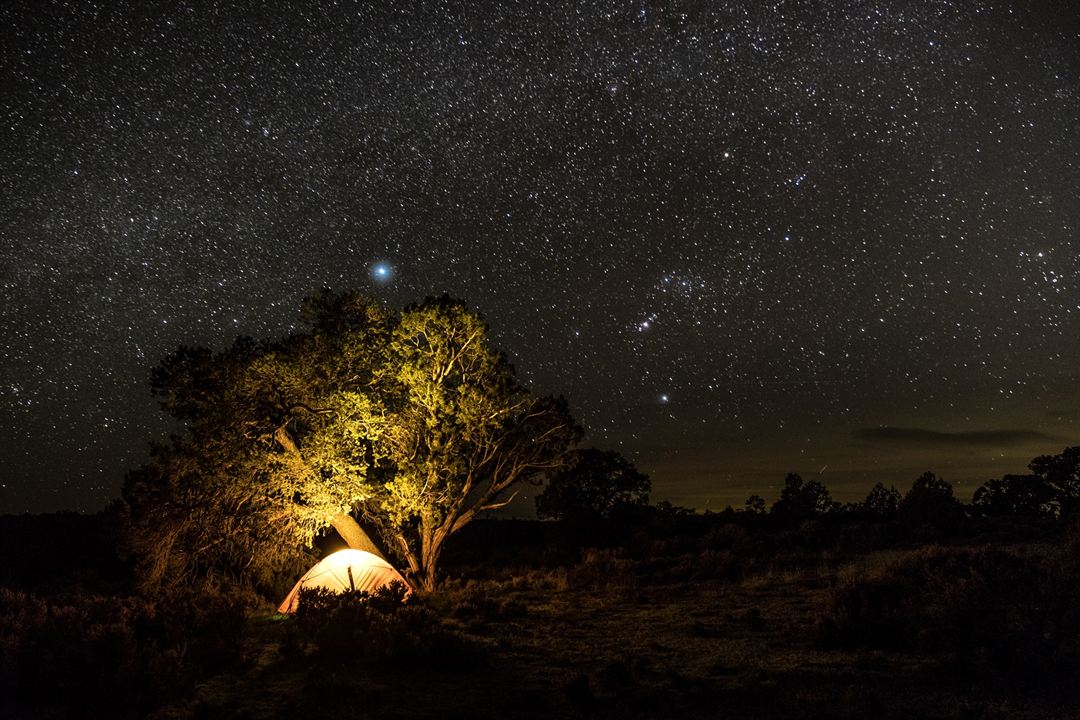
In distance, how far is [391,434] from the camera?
807 inches

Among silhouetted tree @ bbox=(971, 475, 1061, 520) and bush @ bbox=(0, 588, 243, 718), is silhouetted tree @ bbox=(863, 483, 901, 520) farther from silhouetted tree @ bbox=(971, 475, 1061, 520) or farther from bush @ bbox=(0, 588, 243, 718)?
bush @ bbox=(0, 588, 243, 718)

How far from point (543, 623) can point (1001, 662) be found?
8.42 metres

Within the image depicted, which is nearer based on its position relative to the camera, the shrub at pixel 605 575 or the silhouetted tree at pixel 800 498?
the shrub at pixel 605 575

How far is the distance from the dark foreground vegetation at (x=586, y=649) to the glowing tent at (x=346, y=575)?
2.72 feet

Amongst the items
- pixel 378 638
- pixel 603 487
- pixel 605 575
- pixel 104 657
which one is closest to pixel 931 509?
pixel 603 487

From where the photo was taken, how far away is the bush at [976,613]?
10705 millimetres

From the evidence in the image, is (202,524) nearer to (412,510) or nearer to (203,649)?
(412,510)

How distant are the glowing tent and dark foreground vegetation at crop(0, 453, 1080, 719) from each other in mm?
829

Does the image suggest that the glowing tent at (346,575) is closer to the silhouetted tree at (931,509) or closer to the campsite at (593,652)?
the campsite at (593,652)

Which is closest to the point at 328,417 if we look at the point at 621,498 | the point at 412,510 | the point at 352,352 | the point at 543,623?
the point at 352,352

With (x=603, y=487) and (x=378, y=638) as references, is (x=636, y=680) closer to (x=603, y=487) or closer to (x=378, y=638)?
(x=378, y=638)

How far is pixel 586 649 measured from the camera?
13172 mm

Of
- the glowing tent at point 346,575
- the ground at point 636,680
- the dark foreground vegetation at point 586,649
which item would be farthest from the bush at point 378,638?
the glowing tent at point 346,575

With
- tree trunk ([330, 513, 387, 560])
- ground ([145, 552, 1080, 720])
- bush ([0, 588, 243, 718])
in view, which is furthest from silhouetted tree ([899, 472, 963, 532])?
bush ([0, 588, 243, 718])
